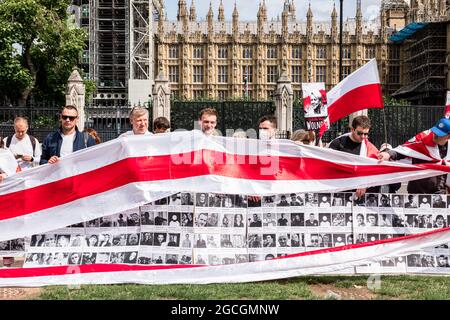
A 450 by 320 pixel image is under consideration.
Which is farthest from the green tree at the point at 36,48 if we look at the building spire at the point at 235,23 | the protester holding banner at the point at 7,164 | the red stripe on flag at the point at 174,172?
the building spire at the point at 235,23

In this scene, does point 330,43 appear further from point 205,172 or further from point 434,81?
point 205,172

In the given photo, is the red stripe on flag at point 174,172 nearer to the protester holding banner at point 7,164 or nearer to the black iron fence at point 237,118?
the protester holding banner at point 7,164

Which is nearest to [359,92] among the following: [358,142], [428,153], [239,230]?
[358,142]

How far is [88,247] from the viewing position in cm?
528

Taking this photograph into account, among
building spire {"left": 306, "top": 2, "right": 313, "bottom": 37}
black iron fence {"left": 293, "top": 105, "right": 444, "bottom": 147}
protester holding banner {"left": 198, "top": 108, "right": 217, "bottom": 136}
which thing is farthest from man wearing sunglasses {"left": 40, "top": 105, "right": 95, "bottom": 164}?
building spire {"left": 306, "top": 2, "right": 313, "bottom": 37}

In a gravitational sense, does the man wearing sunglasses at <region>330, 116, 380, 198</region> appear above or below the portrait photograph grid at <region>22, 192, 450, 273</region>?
above

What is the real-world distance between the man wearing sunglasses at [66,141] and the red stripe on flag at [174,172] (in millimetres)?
472

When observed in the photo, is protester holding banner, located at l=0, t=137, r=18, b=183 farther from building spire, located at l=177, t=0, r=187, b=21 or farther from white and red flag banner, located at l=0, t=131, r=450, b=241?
building spire, located at l=177, t=0, r=187, b=21

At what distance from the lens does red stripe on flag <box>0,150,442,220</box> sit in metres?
5.41

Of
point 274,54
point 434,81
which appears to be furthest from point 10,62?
point 274,54

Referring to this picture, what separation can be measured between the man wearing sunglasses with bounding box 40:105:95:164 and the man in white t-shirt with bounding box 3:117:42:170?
1396 millimetres

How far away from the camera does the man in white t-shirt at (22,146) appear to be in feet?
23.9

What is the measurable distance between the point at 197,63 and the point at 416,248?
200 feet

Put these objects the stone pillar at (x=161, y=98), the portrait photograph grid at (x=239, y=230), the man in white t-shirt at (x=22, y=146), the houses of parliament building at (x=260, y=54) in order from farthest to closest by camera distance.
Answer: the houses of parliament building at (x=260, y=54) → the stone pillar at (x=161, y=98) → the man in white t-shirt at (x=22, y=146) → the portrait photograph grid at (x=239, y=230)
